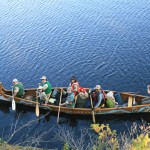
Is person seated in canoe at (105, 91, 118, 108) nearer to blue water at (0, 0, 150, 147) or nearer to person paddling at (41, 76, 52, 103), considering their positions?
blue water at (0, 0, 150, 147)

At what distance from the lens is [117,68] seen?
24.4 metres

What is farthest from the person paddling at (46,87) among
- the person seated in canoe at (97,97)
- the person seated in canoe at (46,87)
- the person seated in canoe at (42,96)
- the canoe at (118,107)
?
the person seated in canoe at (97,97)

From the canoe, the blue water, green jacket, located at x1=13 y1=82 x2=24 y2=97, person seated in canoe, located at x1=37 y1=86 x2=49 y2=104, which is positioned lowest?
the canoe

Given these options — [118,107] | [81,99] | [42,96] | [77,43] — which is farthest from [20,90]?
[77,43]

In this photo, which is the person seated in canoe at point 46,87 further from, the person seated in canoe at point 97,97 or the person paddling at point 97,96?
the person paddling at point 97,96

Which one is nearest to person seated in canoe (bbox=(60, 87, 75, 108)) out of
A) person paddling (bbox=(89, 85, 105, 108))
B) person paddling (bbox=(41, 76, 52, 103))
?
person paddling (bbox=(89, 85, 105, 108))

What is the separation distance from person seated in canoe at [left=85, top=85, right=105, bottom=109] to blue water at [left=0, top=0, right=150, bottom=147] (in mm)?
1265

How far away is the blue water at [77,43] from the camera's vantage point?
23.9 meters

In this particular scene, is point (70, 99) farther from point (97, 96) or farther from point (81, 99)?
point (97, 96)

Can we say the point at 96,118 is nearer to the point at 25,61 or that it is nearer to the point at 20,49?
the point at 25,61

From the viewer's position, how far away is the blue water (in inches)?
941

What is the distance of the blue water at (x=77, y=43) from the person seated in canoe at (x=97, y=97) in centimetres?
126

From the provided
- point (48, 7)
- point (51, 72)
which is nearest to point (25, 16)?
point (48, 7)

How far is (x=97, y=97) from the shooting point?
19578 millimetres
